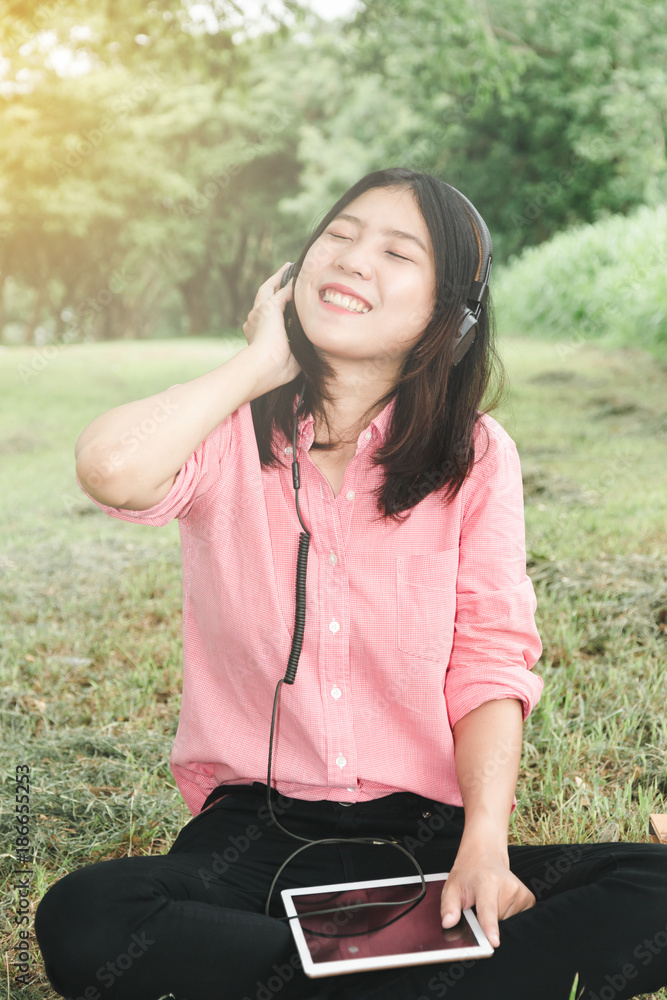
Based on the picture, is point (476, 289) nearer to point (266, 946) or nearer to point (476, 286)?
point (476, 286)

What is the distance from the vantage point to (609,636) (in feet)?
10.6

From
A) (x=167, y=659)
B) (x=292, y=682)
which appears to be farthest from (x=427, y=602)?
(x=167, y=659)

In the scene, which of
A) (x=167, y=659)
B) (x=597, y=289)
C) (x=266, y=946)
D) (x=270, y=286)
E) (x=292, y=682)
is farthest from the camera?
(x=597, y=289)

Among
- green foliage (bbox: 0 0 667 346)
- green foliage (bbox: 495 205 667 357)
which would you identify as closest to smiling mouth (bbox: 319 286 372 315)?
green foliage (bbox: 0 0 667 346)

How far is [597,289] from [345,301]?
33.9ft

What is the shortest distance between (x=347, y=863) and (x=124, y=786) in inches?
39.4

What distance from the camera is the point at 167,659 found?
3.25m

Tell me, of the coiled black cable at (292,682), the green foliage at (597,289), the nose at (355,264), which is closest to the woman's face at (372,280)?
the nose at (355,264)

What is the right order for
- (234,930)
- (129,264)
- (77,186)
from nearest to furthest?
(234,930), (77,186), (129,264)

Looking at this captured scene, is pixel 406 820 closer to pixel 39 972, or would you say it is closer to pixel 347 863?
pixel 347 863

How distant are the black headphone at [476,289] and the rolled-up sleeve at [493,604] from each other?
0.69 feet

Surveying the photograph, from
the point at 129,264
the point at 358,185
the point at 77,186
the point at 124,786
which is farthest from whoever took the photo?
the point at 129,264

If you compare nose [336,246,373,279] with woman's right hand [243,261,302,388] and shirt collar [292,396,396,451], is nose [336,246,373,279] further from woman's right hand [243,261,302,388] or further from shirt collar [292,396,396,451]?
shirt collar [292,396,396,451]

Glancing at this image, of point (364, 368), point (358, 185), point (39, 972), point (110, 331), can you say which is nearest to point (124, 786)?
point (39, 972)
